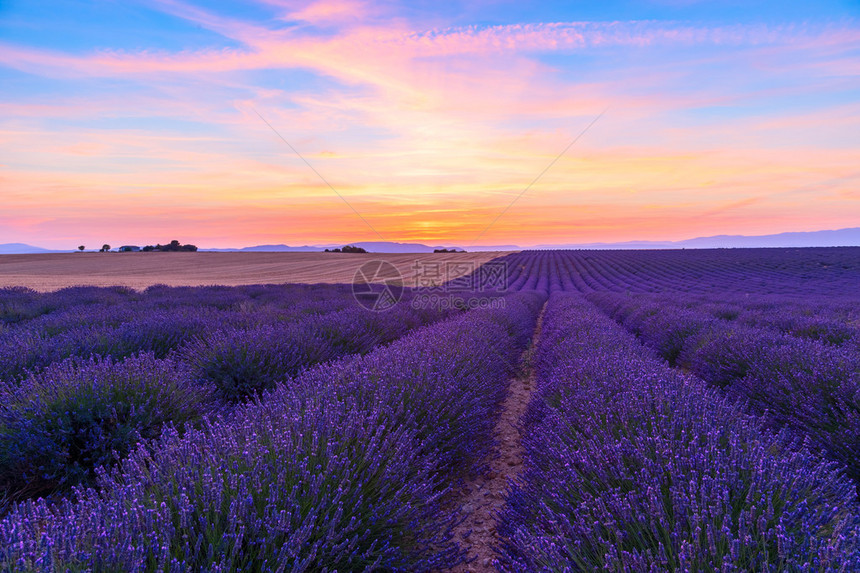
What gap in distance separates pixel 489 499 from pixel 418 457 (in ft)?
2.52

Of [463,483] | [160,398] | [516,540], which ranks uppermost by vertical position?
[160,398]

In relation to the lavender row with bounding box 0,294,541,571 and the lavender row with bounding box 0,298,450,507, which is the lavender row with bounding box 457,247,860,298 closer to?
the lavender row with bounding box 0,298,450,507

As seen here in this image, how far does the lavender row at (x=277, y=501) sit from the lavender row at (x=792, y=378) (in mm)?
1926

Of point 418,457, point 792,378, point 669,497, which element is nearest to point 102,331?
point 418,457

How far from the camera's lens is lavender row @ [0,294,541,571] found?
4.04ft

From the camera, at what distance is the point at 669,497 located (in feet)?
5.14

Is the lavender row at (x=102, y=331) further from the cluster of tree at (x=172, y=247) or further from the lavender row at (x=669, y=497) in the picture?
the cluster of tree at (x=172, y=247)

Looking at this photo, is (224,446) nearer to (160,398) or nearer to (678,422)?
(160,398)

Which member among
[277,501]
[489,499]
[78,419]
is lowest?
[489,499]

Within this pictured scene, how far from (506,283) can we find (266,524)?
74.2 ft

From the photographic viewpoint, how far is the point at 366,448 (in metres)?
2.02

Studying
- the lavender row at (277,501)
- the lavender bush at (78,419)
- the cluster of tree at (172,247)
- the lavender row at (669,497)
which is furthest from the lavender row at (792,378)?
the cluster of tree at (172,247)

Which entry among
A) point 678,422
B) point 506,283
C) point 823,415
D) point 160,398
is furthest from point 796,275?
point 160,398

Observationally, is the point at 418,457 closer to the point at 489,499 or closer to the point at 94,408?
the point at 489,499
